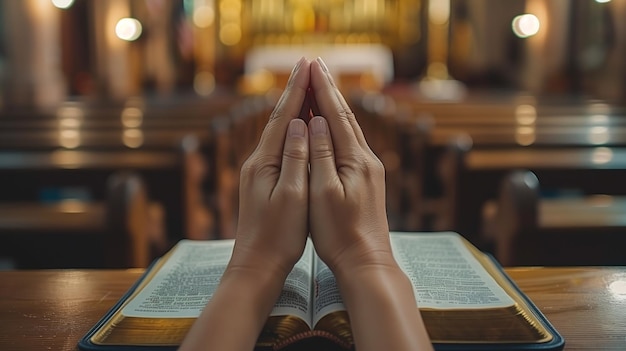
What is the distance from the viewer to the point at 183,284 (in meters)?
1.00

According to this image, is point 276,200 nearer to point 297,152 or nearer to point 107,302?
point 297,152

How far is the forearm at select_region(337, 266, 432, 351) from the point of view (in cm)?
78

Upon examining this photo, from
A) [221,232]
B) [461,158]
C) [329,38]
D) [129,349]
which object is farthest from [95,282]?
[329,38]

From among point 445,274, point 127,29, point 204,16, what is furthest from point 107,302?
point 204,16

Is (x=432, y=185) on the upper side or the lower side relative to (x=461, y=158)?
lower

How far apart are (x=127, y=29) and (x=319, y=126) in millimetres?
8800

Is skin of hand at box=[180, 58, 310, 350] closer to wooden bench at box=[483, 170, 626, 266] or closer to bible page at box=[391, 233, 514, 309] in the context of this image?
bible page at box=[391, 233, 514, 309]

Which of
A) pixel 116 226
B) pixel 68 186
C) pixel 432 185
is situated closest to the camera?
pixel 116 226

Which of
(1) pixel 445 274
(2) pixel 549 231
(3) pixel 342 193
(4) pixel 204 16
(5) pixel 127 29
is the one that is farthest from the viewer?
(4) pixel 204 16

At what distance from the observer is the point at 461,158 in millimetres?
2291

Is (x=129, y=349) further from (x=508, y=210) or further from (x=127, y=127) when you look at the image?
(x=127, y=127)

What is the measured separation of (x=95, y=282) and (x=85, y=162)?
1266mm

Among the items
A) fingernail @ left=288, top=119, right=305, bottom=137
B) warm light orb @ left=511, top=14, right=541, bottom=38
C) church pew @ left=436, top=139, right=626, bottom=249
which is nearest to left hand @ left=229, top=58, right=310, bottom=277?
fingernail @ left=288, top=119, right=305, bottom=137

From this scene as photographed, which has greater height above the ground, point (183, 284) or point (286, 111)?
point (286, 111)
